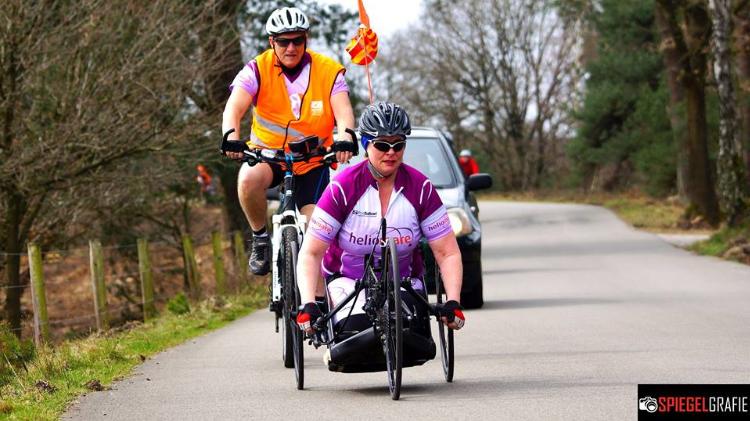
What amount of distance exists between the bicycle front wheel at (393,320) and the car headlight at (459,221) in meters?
6.35

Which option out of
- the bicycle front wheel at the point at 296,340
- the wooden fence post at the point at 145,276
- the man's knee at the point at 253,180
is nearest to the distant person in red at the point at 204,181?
the wooden fence post at the point at 145,276

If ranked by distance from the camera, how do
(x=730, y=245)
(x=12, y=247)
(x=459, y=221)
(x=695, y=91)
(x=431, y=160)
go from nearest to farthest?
(x=459, y=221) → (x=431, y=160) → (x=12, y=247) → (x=730, y=245) → (x=695, y=91)

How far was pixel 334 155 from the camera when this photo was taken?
30.8 ft

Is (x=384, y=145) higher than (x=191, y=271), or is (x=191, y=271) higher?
(x=384, y=145)

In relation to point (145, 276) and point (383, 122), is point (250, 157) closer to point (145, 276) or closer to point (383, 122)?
point (383, 122)

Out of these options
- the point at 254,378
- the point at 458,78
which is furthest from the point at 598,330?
the point at 458,78

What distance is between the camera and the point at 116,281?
88.6 ft

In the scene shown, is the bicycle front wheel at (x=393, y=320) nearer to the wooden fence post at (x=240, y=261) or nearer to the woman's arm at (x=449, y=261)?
the woman's arm at (x=449, y=261)

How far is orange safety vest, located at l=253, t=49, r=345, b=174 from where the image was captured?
9719 mm

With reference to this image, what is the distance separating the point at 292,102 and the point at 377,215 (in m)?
1.66

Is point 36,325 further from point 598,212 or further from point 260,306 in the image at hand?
point 598,212

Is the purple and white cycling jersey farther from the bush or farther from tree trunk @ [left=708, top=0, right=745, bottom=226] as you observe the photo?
tree trunk @ [left=708, top=0, right=745, bottom=226]

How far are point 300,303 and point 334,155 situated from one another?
98 cm

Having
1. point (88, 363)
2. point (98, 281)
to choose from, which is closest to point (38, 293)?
point (98, 281)
